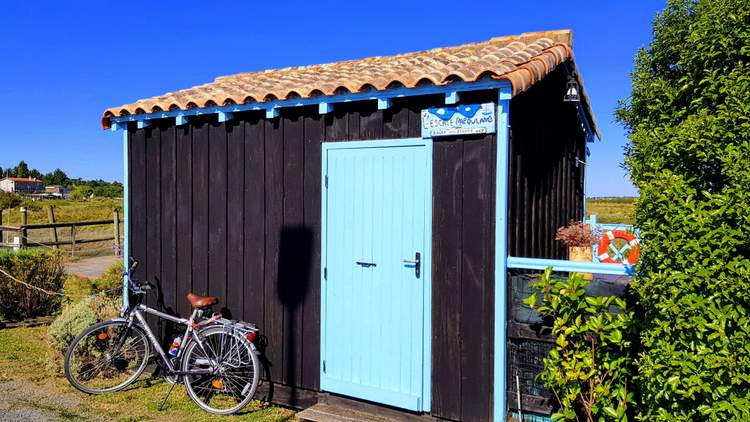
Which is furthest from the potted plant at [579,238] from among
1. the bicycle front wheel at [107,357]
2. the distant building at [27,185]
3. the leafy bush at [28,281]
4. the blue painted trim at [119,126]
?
the distant building at [27,185]

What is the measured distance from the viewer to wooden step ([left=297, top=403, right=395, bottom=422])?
17.1 feet

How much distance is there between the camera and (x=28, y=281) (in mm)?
9914

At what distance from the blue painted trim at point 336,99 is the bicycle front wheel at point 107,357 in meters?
2.29

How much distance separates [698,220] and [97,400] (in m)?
5.56

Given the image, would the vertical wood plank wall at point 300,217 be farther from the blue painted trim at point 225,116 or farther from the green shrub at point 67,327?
the green shrub at point 67,327

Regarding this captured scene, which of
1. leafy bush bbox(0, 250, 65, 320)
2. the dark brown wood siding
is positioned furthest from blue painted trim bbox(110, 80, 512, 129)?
leafy bush bbox(0, 250, 65, 320)

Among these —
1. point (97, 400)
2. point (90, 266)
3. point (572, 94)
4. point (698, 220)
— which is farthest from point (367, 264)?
point (90, 266)

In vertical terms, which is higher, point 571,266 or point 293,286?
point 571,266

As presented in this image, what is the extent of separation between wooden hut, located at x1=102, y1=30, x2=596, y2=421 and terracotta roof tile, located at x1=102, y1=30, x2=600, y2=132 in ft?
0.09

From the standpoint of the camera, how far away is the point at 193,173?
6629 millimetres

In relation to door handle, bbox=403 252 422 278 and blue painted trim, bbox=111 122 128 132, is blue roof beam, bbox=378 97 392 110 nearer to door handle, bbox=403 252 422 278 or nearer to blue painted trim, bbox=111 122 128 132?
door handle, bbox=403 252 422 278

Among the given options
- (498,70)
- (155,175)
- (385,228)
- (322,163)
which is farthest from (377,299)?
(155,175)

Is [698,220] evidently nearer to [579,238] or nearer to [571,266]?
[571,266]

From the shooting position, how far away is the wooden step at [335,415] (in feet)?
17.1
